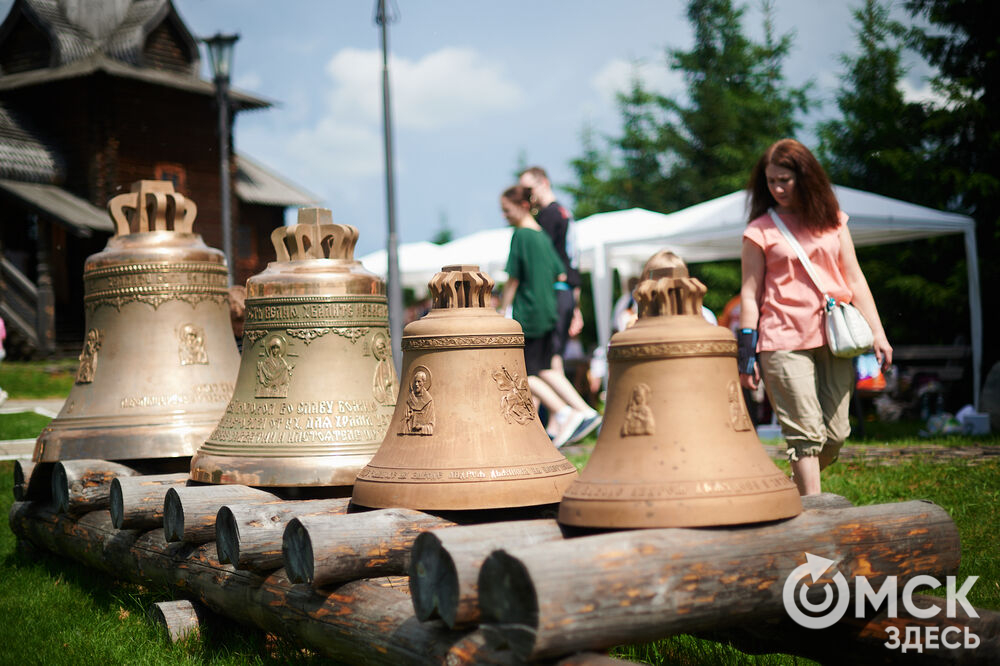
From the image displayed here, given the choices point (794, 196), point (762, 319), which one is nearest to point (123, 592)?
point (762, 319)

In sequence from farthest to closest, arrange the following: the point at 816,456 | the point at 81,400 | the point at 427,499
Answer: the point at 81,400
the point at 816,456
the point at 427,499

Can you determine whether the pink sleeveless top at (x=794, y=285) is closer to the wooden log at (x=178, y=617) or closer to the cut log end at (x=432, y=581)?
the cut log end at (x=432, y=581)

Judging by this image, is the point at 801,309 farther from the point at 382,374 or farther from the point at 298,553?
the point at 298,553

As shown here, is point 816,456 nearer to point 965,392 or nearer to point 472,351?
point 472,351

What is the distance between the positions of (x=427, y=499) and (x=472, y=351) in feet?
1.64

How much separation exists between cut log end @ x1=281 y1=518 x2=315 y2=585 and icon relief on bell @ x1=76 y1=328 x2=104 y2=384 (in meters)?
2.37

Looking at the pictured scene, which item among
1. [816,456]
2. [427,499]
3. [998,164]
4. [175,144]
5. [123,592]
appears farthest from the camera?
[175,144]

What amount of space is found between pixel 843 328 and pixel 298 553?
2.30 meters

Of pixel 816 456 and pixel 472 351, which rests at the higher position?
pixel 472 351

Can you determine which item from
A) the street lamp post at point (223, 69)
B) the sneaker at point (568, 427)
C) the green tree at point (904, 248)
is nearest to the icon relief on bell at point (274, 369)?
the sneaker at point (568, 427)

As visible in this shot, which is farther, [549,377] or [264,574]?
[549,377]

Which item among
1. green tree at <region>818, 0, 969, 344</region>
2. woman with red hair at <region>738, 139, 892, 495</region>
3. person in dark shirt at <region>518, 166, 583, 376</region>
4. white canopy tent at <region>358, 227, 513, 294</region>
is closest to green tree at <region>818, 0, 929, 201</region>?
green tree at <region>818, 0, 969, 344</region>

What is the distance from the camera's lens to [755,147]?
2631 centimetres

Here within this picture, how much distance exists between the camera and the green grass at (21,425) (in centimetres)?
981
